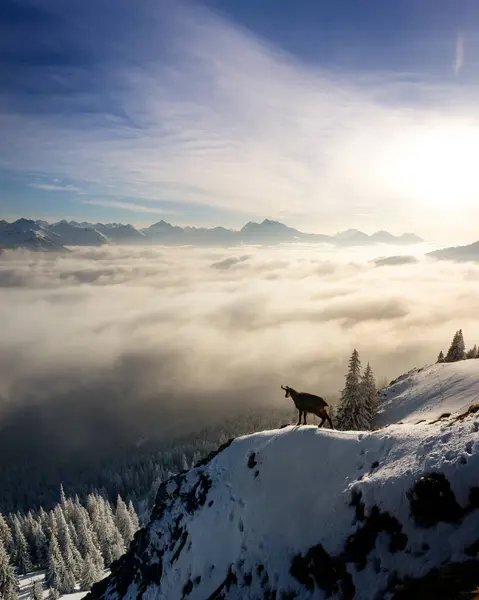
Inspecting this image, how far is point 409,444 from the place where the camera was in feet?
60.5

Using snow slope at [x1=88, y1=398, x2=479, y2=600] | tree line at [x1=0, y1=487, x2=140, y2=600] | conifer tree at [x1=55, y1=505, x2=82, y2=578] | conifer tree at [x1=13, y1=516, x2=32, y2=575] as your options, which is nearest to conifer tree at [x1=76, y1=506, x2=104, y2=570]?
tree line at [x1=0, y1=487, x2=140, y2=600]

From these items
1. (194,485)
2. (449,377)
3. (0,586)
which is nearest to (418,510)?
(194,485)

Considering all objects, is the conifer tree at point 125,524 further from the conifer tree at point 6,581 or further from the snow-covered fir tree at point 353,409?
the snow-covered fir tree at point 353,409

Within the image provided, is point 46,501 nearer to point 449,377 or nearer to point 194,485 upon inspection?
point 194,485

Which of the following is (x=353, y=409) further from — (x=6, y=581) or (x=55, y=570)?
(x=6, y=581)

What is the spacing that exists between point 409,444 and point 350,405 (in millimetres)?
31640

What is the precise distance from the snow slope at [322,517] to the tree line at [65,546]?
5753 cm

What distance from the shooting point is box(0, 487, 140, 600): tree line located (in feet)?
242

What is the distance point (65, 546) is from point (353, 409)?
80925mm

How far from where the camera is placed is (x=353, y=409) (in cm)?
4825

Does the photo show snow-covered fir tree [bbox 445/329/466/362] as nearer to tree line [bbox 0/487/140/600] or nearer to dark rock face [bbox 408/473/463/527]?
dark rock face [bbox 408/473/463/527]

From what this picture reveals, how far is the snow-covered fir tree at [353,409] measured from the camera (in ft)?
157

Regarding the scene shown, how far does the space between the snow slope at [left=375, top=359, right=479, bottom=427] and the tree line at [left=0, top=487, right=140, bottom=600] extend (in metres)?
72.7

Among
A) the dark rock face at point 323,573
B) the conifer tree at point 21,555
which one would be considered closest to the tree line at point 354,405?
the dark rock face at point 323,573
